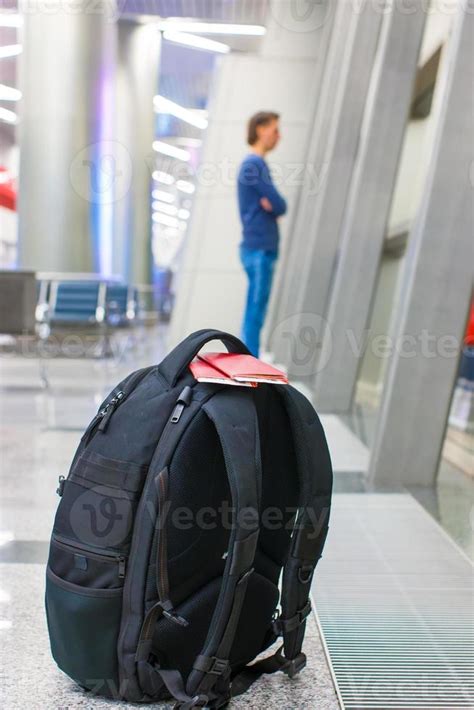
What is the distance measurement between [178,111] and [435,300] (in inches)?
961

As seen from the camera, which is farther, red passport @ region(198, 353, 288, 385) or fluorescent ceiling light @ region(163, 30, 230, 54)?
fluorescent ceiling light @ region(163, 30, 230, 54)

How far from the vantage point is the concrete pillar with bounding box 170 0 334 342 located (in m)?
9.91

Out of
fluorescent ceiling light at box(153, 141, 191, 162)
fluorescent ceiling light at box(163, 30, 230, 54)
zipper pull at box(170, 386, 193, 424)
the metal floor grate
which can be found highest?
fluorescent ceiling light at box(163, 30, 230, 54)

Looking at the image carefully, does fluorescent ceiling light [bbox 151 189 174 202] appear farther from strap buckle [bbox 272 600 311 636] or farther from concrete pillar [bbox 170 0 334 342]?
strap buckle [bbox 272 600 311 636]

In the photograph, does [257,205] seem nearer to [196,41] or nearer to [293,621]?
[293,621]

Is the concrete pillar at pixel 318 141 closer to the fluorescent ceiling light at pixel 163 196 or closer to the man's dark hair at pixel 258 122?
the man's dark hair at pixel 258 122

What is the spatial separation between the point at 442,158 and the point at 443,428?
1120 mm

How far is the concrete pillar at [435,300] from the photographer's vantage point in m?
3.37

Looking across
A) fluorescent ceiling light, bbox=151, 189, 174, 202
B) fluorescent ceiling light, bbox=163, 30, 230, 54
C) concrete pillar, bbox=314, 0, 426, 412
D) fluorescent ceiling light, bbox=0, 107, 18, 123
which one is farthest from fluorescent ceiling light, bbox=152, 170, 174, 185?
concrete pillar, bbox=314, 0, 426, 412

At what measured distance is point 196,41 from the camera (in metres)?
19.2

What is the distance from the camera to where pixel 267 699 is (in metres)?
1.69

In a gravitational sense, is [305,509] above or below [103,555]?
above

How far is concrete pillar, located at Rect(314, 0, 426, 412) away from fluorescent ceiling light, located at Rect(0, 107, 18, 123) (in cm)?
2353

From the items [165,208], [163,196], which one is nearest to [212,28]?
[163,196]
